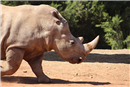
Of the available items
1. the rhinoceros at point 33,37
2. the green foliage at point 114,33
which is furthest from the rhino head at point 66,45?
the green foliage at point 114,33

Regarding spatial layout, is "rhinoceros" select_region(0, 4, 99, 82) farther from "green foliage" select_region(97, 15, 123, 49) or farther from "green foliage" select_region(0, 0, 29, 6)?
"green foliage" select_region(97, 15, 123, 49)

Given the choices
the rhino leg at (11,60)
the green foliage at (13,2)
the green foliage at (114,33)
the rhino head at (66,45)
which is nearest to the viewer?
the rhino leg at (11,60)

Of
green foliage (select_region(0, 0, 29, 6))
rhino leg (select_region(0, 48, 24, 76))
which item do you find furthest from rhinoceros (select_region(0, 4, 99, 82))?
green foliage (select_region(0, 0, 29, 6))

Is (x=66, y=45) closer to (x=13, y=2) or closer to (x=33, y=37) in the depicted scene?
(x=33, y=37)

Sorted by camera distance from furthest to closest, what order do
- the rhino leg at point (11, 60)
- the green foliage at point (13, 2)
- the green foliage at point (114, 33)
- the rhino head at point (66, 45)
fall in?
1. the green foliage at point (114, 33)
2. the green foliage at point (13, 2)
3. the rhino head at point (66, 45)
4. the rhino leg at point (11, 60)

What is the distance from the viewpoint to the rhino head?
5.18 m

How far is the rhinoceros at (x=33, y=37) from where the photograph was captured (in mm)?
4777

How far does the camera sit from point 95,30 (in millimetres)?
20438

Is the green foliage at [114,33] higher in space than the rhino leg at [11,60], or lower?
lower

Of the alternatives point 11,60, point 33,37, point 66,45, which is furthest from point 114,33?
point 11,60

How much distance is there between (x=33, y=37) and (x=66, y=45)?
2.63 feet

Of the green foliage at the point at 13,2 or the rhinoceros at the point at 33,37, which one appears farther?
the green foliage at the point at 13,2

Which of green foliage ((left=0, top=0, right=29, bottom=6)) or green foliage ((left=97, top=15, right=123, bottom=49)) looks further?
A: green foliage ((left=97, top=15, right=123, bottom=49))

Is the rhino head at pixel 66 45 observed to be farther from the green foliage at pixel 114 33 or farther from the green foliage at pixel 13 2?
the green foliage at pixel 114 33
